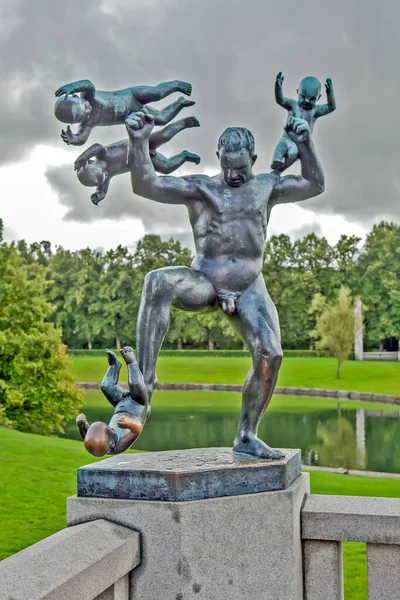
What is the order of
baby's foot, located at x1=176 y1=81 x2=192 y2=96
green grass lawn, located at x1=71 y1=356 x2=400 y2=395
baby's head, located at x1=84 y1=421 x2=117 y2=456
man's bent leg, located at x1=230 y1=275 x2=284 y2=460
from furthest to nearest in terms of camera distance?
green grass lawn, located at x1=71 y1=356 x2=400 y2=395 < baby's foot, located at x1=176 y1=81 x2=192 y2=96 < man's bent leg, located at x1=230 y1=275 x2=284 y2=460 < baby's head, located at x1=84 y1=421 x2=117 y2=456

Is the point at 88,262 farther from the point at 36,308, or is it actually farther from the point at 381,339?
the point at 36,308

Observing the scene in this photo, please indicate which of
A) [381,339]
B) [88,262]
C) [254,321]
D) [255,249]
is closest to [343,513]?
[254,321]

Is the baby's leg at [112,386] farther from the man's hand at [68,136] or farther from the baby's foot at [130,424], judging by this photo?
the man's hand at [68,136]

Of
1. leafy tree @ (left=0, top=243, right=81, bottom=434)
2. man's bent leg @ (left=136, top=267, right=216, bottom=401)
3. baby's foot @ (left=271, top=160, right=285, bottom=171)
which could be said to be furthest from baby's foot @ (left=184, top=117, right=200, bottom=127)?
leafy tree @ (left=0, top=243, right=81, bottom=434)

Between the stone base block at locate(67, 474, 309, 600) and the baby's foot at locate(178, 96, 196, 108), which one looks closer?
the stone base block at locate(67, 474, 309, 600)

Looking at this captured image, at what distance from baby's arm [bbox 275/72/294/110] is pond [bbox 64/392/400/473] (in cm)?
1052

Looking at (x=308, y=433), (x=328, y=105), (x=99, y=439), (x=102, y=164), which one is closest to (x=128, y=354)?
(x=99, y=439)

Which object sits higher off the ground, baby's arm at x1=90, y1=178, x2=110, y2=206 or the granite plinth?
baby's arm at x1=90, y1=178, x2=110, y2=206

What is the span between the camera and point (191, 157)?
12.0 feet

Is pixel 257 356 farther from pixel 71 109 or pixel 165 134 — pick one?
pixel 71 109

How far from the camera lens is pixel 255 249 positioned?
11.0ft

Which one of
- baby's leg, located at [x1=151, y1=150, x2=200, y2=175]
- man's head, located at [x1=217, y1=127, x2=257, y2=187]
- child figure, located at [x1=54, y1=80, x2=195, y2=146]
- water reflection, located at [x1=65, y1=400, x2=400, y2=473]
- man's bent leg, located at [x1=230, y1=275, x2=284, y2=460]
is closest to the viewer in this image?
child figure, located at [x1=54, y1=80, x2=195, y2=146]

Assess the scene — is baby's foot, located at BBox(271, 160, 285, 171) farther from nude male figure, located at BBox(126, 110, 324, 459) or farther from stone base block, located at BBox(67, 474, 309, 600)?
stone base block, located at BBox(67, 474, 309, 600)

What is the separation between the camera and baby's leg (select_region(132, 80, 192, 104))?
3.32 m
